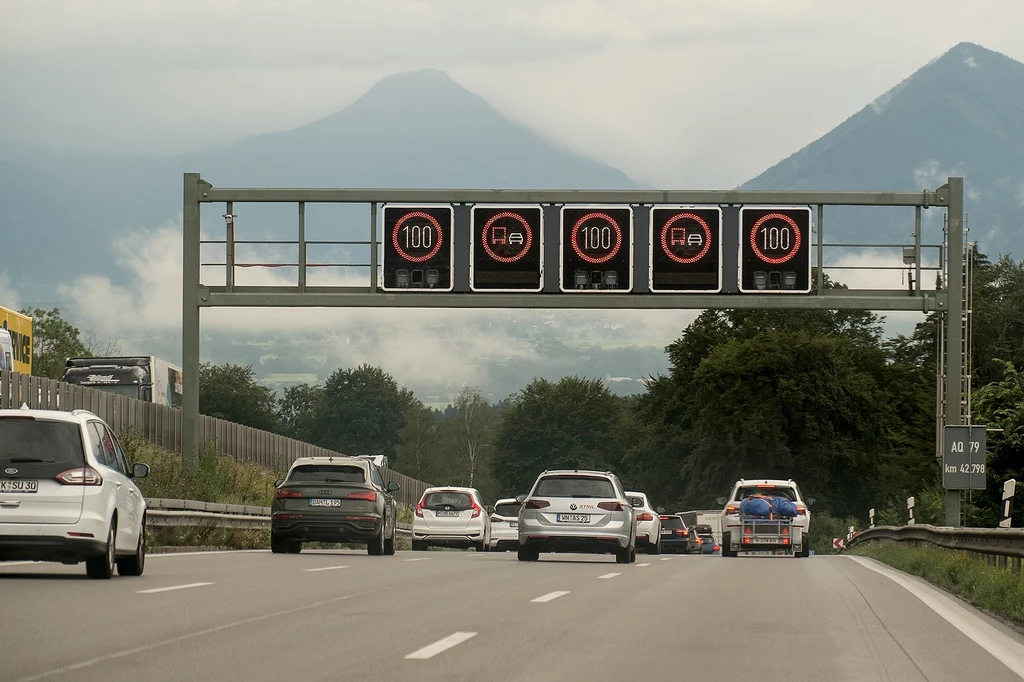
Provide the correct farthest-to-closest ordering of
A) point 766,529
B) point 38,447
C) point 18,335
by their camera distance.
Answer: point 18,335 < point 766,529 < point 38,447

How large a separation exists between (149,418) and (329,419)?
146276 mm

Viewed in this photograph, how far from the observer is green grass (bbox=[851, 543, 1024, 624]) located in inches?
649

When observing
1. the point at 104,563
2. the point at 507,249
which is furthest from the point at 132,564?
the point at 507,249

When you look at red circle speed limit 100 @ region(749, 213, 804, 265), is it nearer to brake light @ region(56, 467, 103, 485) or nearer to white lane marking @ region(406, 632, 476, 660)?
brake light @ region(56, 467, 103, 485)

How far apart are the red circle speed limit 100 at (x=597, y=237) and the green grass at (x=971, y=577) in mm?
8708

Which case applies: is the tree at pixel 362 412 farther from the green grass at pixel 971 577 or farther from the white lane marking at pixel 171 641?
the white lane marking at pixel 171 641

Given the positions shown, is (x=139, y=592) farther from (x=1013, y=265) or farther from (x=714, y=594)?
(x=1013, y=265)

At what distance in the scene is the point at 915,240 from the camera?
37500 millimetres

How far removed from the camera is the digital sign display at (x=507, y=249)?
3612 cm

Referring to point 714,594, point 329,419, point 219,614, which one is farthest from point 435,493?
point 329,419

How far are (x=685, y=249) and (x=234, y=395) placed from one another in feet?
403

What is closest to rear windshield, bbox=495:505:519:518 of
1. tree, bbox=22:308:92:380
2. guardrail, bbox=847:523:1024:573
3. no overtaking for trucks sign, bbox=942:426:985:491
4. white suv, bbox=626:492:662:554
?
white suv, bbox=626:492:662:554

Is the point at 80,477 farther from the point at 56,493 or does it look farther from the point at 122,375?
the point at 122,375

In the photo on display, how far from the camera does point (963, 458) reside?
3491cm
